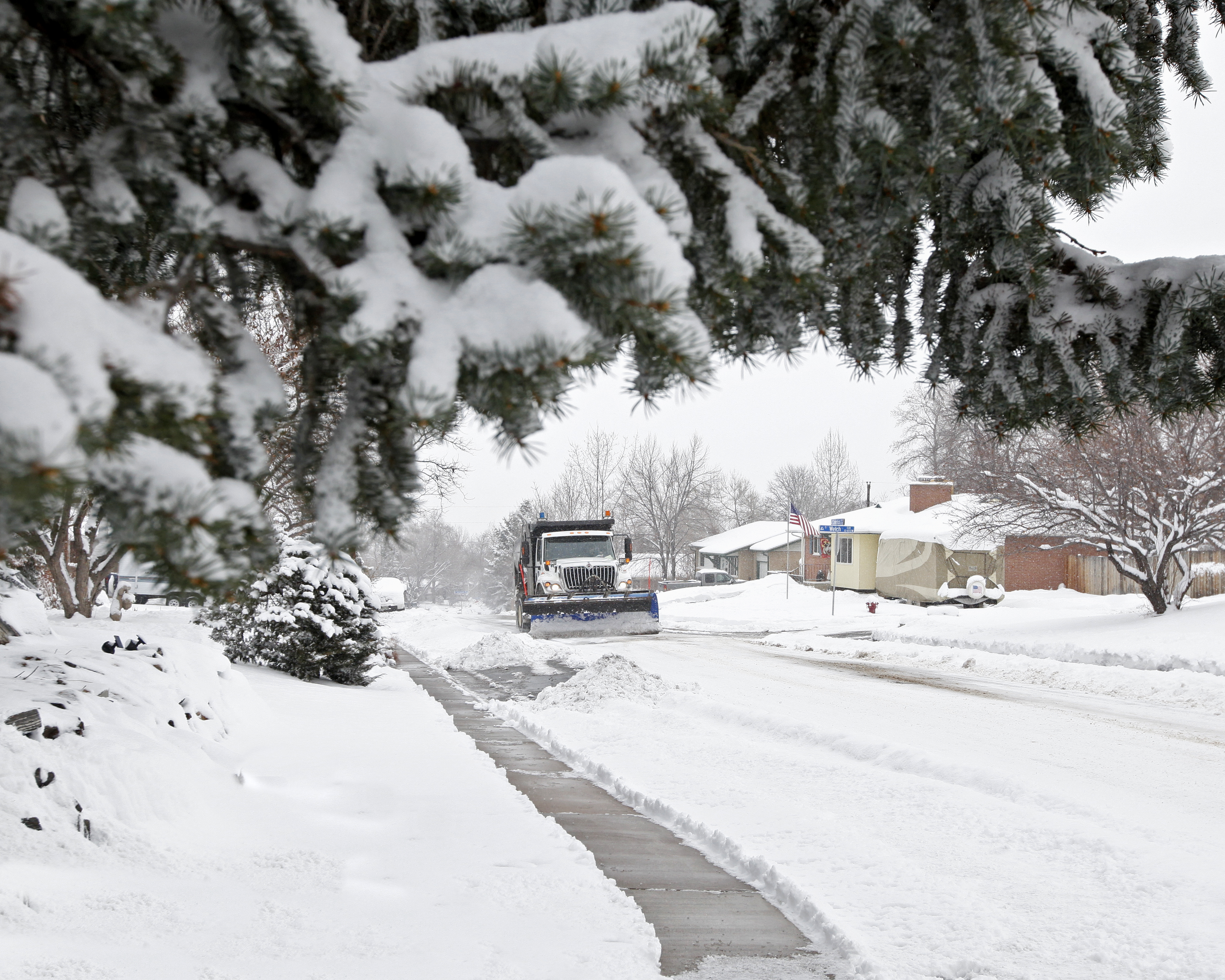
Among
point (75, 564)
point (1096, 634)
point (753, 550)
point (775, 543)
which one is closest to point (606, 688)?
point (75, 564)

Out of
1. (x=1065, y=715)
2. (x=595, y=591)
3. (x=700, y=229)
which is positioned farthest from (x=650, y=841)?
(x=595, y=591)

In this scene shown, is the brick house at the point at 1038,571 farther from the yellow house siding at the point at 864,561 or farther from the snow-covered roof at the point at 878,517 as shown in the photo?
the yellow house siding at the point at 864,561

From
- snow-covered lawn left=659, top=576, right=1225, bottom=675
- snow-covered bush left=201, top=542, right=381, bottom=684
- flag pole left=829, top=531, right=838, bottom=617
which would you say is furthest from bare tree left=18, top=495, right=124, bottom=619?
flag pole left=829, top=531, right=838, bottom=617

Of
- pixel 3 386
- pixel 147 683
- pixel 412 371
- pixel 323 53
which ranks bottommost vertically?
pixel 147 683

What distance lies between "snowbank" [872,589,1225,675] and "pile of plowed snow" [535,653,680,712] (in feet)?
27.7

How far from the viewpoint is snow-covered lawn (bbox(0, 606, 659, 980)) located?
3.89 metres

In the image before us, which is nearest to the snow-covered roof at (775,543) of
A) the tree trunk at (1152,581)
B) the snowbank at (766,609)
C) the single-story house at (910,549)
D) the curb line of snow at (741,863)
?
the single-story house at (910,549)

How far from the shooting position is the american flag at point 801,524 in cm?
3180

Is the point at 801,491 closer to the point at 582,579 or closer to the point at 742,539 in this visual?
the point at 742,539

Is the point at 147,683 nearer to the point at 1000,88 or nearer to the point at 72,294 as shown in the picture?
the point at 72,294

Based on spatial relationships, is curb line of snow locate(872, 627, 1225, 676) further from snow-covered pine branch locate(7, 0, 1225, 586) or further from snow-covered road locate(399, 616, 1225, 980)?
snow-covered pine branch locate(7, 0, 1225, 586)

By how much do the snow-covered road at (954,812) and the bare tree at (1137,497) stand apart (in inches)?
311

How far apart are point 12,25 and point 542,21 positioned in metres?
1.17

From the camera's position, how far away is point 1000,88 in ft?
7.55
